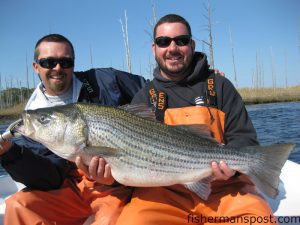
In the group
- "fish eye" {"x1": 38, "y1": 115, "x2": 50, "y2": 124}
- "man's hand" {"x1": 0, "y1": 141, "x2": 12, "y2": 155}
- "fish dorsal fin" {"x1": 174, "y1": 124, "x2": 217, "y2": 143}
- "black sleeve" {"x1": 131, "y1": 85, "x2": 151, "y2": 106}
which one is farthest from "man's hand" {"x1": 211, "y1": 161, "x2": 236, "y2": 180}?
"man's hand" {"x1": 0, "y1": 141, "x2": 12, "y2": 155}

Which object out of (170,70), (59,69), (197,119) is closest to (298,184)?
(197,119)

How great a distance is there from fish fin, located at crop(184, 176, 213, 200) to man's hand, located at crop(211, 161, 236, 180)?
0.14 meters

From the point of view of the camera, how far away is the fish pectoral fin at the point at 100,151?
12.1ft

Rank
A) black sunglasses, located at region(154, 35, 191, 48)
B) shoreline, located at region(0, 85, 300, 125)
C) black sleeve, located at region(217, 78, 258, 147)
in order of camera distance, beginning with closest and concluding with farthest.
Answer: black sleeve, located at region(217, 78, 258, 147)
black sunglasses, located at region(154, 35, 191, 48)
shoreline, located at region(0, 85, 300, 125)

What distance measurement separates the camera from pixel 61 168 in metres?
4.79

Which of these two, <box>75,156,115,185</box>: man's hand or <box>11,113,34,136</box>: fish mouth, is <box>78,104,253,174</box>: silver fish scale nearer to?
<box>75,156,115,185</box>: man's hand

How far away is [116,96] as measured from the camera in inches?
210

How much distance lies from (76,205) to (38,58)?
2191 millimetres

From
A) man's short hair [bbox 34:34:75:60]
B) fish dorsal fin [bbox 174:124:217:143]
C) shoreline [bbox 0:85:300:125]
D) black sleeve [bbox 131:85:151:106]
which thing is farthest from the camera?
shoreline [bbox 0:85:300:125]

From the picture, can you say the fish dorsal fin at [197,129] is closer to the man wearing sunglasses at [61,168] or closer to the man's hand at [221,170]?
the man's hand at [221,170]

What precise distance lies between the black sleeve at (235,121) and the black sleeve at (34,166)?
2324 millimetres

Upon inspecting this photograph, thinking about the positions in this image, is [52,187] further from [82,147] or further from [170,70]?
[170,70]

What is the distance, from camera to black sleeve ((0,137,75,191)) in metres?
4.11

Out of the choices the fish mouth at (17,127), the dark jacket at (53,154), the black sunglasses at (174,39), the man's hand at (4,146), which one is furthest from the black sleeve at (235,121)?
the man's hand at (4,146)
